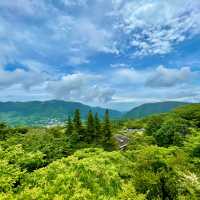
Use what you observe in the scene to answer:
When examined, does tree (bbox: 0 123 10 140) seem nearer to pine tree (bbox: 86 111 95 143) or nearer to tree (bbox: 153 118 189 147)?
pine tree (bbox: 86 111 95 143)

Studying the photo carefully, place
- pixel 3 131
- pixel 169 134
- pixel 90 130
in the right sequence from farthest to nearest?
pixel 3 131
pixel 169 134
pixel 90 130

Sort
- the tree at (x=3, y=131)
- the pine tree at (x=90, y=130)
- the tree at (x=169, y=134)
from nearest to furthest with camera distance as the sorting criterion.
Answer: the pine tree at (x=90, y=130), the tree at (x=169, y=134), the tree at (x=3, y=131)

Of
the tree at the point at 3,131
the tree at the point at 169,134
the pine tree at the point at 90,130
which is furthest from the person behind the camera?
the tree at the point at 3,131

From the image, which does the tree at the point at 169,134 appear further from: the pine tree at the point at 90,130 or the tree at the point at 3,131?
the tree at the point at 3,131

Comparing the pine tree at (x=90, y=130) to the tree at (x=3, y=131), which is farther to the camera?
the tree at (x=3, y=131)

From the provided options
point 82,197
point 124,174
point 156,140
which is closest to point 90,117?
point 156,140

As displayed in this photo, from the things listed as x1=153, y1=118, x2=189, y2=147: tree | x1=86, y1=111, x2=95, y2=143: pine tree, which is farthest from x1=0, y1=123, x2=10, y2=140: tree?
x1=153, y1=118, x2=189, y2=147: tree

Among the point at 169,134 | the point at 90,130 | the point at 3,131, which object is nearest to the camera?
the point at 90,130

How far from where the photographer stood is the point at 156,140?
49.1 m

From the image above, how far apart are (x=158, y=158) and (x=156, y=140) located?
104 feet

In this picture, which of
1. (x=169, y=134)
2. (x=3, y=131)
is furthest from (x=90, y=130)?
(x=3, y=131)

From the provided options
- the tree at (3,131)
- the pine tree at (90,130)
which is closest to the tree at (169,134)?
the pine tree at (90,130)

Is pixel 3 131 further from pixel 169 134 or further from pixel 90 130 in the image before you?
pixel 169 134

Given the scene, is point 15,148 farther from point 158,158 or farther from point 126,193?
point 158,158
